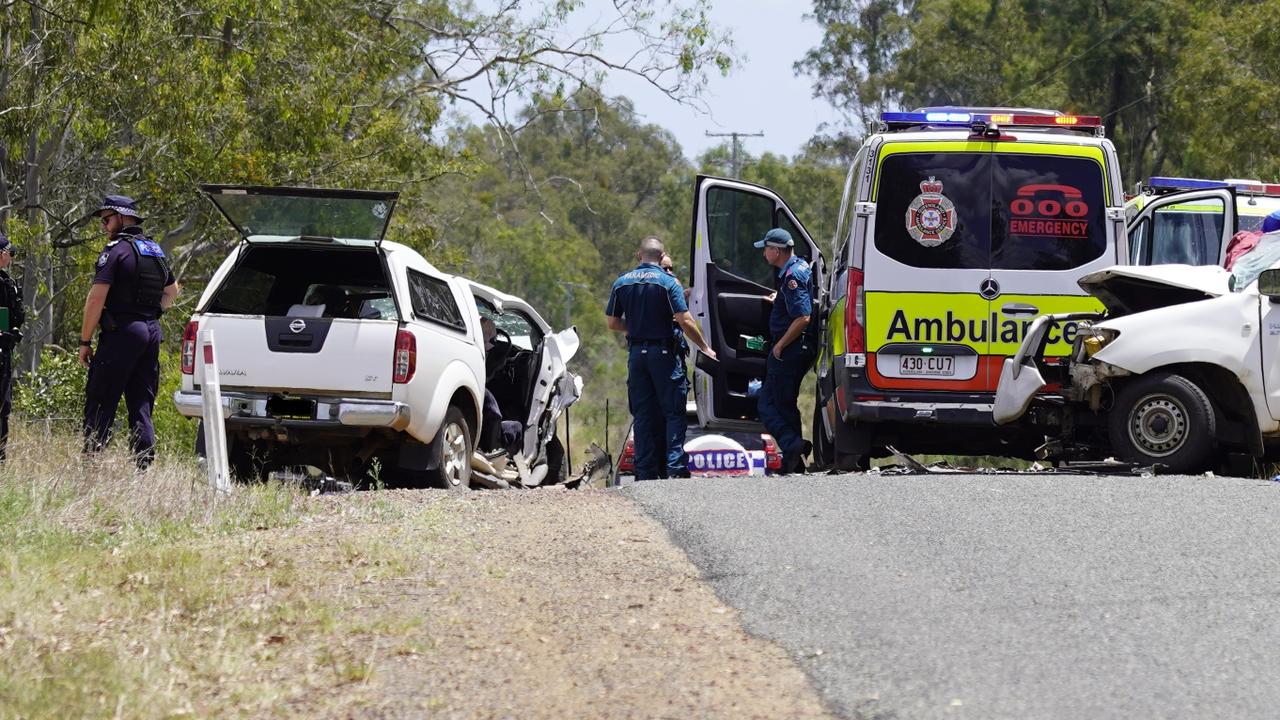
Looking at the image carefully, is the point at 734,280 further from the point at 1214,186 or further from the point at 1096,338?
the point at 1214,186

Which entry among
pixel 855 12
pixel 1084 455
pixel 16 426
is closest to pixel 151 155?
pixel 16 426

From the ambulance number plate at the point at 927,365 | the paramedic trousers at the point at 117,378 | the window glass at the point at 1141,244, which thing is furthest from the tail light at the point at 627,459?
the window glass at the point at 1141,244

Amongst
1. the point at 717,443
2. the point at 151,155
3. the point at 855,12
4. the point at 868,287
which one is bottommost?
the point at 717,443

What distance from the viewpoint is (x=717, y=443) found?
501 inches

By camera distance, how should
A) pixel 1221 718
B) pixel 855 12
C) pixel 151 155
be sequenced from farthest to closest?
pixel 855 12
pixel 151 155
pixel 1221 718

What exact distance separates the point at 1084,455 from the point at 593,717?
6876 millimetres

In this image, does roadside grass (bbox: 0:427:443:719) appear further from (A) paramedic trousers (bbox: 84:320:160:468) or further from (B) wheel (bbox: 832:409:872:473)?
(B) wheel (bbox: 832:409:872:473)

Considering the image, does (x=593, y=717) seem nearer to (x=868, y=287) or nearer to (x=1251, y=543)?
(x=1251, y=543)

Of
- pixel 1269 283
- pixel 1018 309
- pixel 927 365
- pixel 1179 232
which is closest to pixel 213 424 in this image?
pixel 927 365

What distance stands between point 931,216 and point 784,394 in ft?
6.34

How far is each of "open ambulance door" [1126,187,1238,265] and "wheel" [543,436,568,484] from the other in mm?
5463

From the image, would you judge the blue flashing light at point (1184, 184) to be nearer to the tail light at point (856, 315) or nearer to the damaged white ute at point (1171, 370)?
the damaged white ute at point (1171, 370)

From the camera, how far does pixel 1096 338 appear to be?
10.7m

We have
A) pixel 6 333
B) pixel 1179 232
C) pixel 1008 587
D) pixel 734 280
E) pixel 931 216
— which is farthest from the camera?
pixel 1179 232
